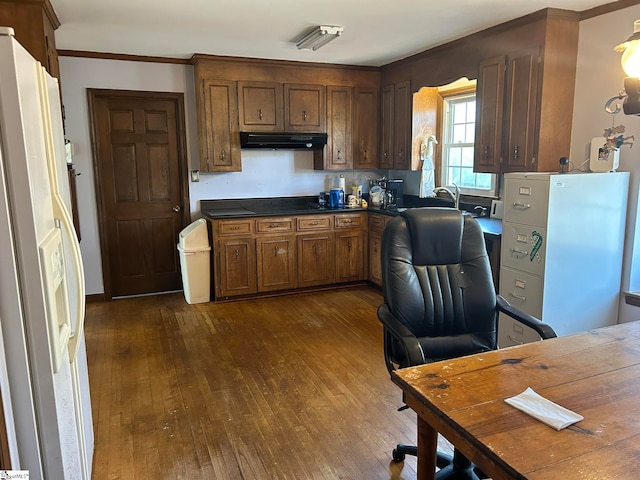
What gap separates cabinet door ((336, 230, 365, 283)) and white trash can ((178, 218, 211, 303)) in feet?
4.57

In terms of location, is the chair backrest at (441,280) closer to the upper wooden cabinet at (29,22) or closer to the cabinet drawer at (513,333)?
the cabinet drawer at (513,333)

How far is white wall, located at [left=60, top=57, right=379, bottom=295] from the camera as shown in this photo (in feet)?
14.6

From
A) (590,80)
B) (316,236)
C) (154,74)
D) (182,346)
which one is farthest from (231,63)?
(590,80)

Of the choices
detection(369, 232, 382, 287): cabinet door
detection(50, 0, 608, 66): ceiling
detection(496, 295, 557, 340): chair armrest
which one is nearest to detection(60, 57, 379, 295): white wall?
detection(50, 0, 608, 66): ceiling

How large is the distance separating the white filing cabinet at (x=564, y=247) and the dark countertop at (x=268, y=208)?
5.68 ft

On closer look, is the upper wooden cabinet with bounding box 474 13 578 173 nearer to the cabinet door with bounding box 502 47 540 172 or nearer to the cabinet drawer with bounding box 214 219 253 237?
the cabinet door with bounding box 502 47 540 172

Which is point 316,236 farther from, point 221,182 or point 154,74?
point 154,74

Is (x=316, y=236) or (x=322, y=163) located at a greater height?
(x=322, y=163)

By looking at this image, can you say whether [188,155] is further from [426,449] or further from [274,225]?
[426,449]

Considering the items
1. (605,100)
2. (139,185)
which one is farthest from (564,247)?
Answer: (139,185)

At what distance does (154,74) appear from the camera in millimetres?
4680

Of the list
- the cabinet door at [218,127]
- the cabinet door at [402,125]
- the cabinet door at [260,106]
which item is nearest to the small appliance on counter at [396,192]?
the cabinet door at [402,125]

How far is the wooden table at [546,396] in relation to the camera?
108cm

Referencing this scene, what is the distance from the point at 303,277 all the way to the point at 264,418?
2460 mm
